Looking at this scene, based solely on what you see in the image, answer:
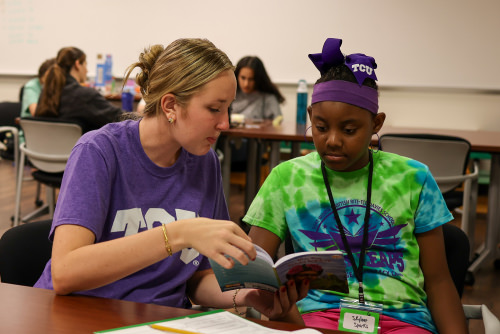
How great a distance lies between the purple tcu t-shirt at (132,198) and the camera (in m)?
1.27

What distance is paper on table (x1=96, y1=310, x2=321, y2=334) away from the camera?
38.1 inches

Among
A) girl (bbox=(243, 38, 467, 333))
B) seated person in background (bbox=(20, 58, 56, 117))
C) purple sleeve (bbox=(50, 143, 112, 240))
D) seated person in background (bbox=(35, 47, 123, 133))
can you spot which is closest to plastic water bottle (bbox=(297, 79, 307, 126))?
Answer: seated person in background (bbox=(35, 47, 123, 133))

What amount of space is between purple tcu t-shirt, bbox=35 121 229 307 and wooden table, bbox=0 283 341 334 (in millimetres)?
164

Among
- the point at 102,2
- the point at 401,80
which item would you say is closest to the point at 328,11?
the point at 401,80

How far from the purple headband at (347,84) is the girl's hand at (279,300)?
53 cm

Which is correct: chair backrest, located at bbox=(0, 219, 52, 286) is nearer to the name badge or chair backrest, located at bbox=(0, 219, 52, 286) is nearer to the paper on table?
the paper on table

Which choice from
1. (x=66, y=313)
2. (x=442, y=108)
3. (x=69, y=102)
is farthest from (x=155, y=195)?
(x=442, y=108)

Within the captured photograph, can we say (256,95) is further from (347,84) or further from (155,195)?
(155,195)

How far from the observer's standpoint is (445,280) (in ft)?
4.80

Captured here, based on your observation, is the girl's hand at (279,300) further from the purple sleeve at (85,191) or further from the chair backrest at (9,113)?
the chair backrest at (9,113)

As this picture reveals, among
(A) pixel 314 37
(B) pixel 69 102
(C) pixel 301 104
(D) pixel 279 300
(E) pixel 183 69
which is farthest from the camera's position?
(A) pixel 314 37

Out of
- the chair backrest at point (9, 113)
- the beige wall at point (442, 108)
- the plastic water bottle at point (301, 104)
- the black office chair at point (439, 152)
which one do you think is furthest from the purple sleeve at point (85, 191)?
the beige wall at point (442, 108)

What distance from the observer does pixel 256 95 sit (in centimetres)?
539

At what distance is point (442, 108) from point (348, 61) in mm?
4574
